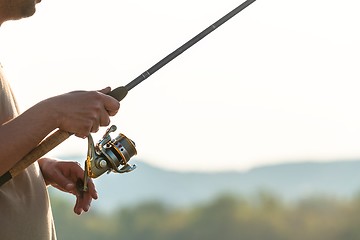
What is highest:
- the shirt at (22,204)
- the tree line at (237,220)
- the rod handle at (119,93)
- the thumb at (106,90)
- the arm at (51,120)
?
the tree line at (237,220)

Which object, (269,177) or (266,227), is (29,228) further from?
(269,177)

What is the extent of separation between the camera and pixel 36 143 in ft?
5.98

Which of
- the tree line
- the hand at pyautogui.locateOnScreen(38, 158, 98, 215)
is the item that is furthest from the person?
the tree line

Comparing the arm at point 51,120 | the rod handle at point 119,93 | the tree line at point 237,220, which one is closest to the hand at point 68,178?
the rod handle at point 119,93

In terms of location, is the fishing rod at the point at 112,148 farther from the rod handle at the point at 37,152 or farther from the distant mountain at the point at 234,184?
the distant mountain at the point at 234,184

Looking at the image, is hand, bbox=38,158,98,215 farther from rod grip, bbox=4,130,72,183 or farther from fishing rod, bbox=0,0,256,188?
rod grip, bbox=4,130,72,183

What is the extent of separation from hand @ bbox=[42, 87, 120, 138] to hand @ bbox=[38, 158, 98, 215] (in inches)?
12.1

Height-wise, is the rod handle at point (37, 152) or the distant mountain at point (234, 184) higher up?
the distant mountain at point (234, 184)

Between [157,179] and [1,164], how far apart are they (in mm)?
21315

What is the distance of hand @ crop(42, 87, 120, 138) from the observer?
1792 mm

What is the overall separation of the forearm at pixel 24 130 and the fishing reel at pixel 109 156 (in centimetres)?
20

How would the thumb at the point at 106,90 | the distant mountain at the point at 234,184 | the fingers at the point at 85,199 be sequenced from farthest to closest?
the distant mountain at the point at 234,184, the fingers at the point at 85,199, the thumb at the point at 106,90

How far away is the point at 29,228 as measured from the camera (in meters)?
1.92

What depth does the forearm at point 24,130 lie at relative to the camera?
1793 millimetres
